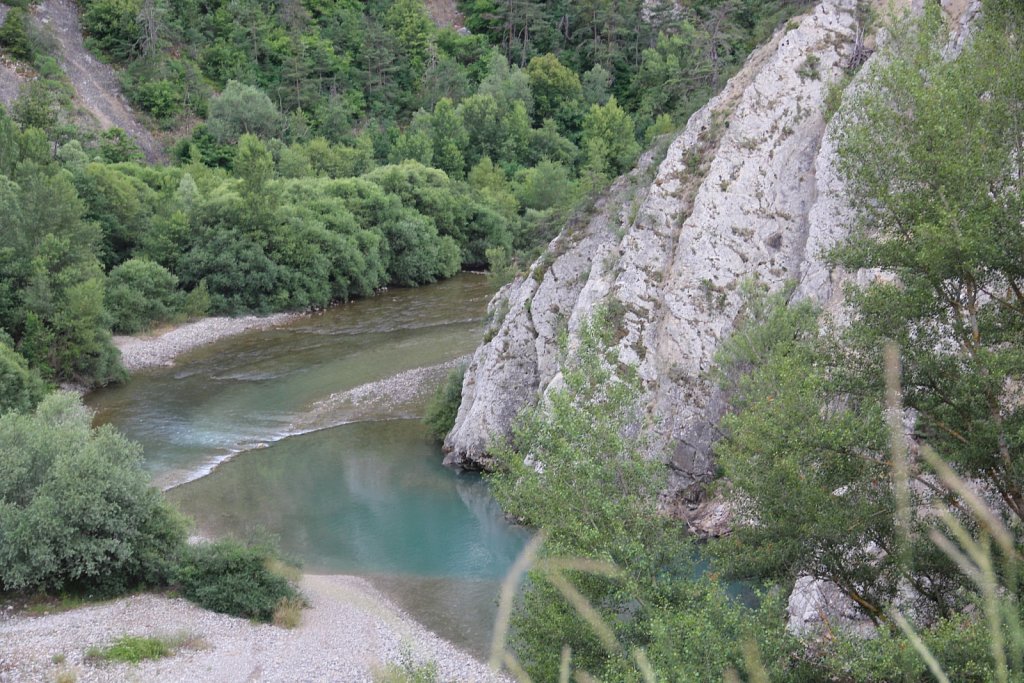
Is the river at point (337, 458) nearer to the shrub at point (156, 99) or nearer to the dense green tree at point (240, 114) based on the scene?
the dense green tree at point (240, 114)

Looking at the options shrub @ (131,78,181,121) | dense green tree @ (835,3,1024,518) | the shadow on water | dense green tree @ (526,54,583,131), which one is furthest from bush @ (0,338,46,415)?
dense green tree @ (526,54,583,131)

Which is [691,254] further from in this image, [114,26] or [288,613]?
[114,26]

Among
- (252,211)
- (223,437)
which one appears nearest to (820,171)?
(223,437)

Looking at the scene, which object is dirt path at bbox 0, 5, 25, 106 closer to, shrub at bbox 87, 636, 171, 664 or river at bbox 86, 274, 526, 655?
river at bbox 86, 274, 526, 655

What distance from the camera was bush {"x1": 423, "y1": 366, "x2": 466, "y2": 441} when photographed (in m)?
38.7

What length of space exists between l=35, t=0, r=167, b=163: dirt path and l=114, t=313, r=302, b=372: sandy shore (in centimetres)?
2716

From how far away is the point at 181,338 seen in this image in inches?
2176

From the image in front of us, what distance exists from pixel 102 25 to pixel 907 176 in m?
89.9

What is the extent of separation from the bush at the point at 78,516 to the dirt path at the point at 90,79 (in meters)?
59.3

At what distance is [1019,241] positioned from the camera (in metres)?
12.6

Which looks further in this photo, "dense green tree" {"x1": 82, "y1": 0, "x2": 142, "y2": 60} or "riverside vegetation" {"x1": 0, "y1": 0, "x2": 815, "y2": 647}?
"dense green tree" {"x1": 82, "y1": 0, "x2": 142, "y2": 60}

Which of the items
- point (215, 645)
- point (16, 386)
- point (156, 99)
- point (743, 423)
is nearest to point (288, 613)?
point (215, 645)

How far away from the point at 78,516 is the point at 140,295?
33.8m

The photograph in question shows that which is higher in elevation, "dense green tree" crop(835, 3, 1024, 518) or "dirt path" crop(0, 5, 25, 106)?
"dirt path" crop(0, 5, 25, 106)
